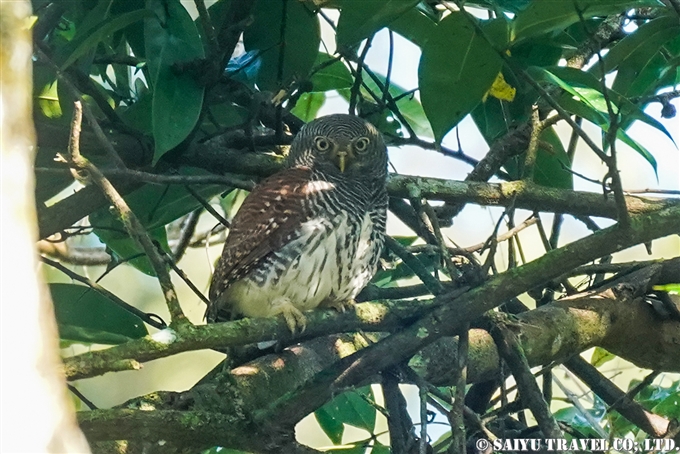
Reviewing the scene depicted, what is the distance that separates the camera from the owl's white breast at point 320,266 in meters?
2.51

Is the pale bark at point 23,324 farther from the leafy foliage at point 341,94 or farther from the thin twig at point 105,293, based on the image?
the thin twig at point 105,293

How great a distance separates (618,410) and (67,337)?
63.2 inches

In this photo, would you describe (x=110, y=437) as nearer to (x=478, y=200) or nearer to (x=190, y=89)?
(x=190, y=89)

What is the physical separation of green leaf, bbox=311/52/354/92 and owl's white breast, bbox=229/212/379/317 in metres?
0.47

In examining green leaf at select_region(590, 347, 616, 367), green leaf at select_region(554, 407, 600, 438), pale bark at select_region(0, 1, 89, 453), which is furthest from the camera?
green leaf at select_region(590, 347, 616, 367)

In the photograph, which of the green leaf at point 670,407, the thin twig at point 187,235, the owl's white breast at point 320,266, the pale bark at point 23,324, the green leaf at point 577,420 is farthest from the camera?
the thin twig at point 187,235

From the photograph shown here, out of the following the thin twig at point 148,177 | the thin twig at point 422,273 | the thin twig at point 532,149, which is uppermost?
the thin twig at point 532,149

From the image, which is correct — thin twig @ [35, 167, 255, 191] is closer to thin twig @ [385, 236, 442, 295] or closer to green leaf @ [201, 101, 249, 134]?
green leaf @ [201, 101, 249, 134]

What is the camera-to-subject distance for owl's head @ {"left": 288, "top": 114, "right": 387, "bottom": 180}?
9.16 feet

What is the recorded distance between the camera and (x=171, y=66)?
2045 mm

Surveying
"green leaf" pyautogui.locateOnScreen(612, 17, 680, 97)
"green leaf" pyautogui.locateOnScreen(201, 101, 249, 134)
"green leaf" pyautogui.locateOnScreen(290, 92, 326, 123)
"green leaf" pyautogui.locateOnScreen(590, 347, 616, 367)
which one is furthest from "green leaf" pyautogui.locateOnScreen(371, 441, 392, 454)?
"green leaf" pyautogui.locateOnScreen(290, 92, 326, 123)

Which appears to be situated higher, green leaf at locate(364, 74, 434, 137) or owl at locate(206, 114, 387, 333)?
green leaf at locate(364, 74, 434, 137)

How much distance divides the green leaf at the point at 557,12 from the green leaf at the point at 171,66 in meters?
0.81

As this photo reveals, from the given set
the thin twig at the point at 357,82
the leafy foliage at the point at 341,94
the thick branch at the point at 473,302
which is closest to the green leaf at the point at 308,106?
the leafy foliage at the point at 341,94
